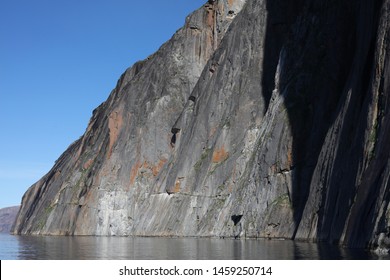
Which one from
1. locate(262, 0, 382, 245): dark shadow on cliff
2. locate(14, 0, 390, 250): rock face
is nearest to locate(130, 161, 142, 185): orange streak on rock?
locate(14, 0, 390, 250): rock face

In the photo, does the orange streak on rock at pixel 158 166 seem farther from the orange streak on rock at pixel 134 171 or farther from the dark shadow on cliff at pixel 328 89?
the dark shadow on cliff at pixel 328 89

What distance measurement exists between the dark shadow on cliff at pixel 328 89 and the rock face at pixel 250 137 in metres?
0.13

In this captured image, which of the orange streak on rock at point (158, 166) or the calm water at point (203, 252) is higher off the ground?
the orange streak on rock at point (158, 166)

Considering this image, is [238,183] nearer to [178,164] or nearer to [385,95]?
[178,164]

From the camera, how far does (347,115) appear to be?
1754 inches

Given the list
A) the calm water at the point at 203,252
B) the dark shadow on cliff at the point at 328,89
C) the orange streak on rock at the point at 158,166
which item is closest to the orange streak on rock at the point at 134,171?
the orange streak on rock at the point at 158,166

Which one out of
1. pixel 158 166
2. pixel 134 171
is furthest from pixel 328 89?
pixel 134 171

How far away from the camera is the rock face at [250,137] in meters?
40.2

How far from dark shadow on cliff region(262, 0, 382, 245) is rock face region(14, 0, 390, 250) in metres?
0.13

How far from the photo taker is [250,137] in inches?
2854

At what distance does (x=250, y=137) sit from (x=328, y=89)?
15848mm

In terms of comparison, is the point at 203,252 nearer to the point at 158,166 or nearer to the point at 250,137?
the point at 250,137

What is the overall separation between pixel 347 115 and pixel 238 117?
106 ft
